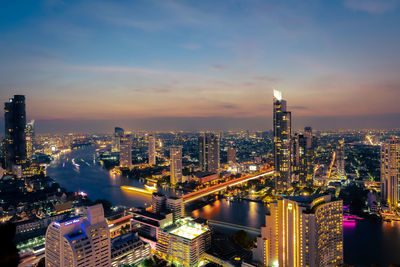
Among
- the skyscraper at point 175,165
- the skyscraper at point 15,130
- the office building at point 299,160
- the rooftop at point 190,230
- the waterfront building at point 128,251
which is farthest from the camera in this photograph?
the skyscraper at point 15,130

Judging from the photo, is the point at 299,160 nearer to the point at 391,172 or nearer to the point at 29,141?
the point at 391,172

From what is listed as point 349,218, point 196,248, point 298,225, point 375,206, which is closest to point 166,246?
point 196,248

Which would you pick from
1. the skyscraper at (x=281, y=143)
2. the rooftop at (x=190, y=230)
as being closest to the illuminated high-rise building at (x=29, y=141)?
the rooftop at (x=190, y=230)

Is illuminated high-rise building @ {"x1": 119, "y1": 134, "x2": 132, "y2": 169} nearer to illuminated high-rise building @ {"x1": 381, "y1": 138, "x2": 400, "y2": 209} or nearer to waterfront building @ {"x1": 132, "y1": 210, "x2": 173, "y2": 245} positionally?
waterfront building @ {"x1": 132, "y1": 210, "x2": 173, "y2": 245}

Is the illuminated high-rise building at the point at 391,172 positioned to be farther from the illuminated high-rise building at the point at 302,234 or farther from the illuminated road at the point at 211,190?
the illuminated high-rise building at the point at 302,234

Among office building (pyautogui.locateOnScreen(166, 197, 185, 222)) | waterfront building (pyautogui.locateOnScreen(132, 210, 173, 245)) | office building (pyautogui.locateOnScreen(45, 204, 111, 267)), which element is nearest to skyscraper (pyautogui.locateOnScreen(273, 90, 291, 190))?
office building (pyautogui.locateOnScreen(166, 197, 185, 222))

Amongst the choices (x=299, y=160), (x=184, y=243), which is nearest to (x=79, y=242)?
(x=184, y=243)
